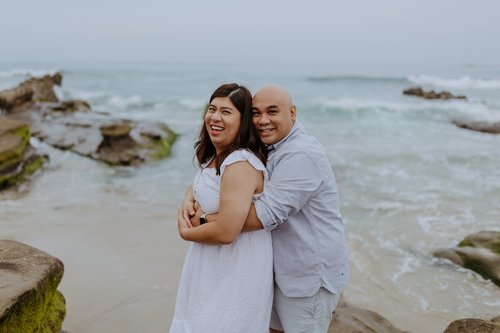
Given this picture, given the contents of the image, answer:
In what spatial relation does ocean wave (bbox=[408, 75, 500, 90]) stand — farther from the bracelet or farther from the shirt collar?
the bracelet

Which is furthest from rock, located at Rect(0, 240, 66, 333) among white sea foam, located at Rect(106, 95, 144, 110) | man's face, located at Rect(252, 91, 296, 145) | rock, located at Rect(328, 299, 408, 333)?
white sea foam, located at Rect(106, 95, 144, 110)

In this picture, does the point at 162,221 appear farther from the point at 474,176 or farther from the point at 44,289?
the point at 474,176

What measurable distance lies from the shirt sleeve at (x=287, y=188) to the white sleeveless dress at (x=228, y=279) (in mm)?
99

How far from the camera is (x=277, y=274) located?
2.49m

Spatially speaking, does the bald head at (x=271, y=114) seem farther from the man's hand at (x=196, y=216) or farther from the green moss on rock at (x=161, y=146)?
the green moss on rock at (x=161, y=146)

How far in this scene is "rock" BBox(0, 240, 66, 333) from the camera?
2.79 m

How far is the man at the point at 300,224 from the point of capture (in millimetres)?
2289

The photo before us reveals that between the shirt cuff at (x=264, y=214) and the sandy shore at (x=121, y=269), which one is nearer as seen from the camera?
the shirt cuff at (x=264, y=214)

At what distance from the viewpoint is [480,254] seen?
592 cm

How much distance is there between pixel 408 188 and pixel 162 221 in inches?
213

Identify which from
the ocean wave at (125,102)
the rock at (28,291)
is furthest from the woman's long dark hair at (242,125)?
the ocean wave at (125,102)

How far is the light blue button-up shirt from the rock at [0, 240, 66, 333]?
162 cm

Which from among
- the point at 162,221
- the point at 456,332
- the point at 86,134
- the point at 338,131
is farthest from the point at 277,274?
the point at 338,131

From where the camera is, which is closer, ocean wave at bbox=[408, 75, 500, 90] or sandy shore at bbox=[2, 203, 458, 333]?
sandy shore at bbox=[2, 203, 458, 333]
